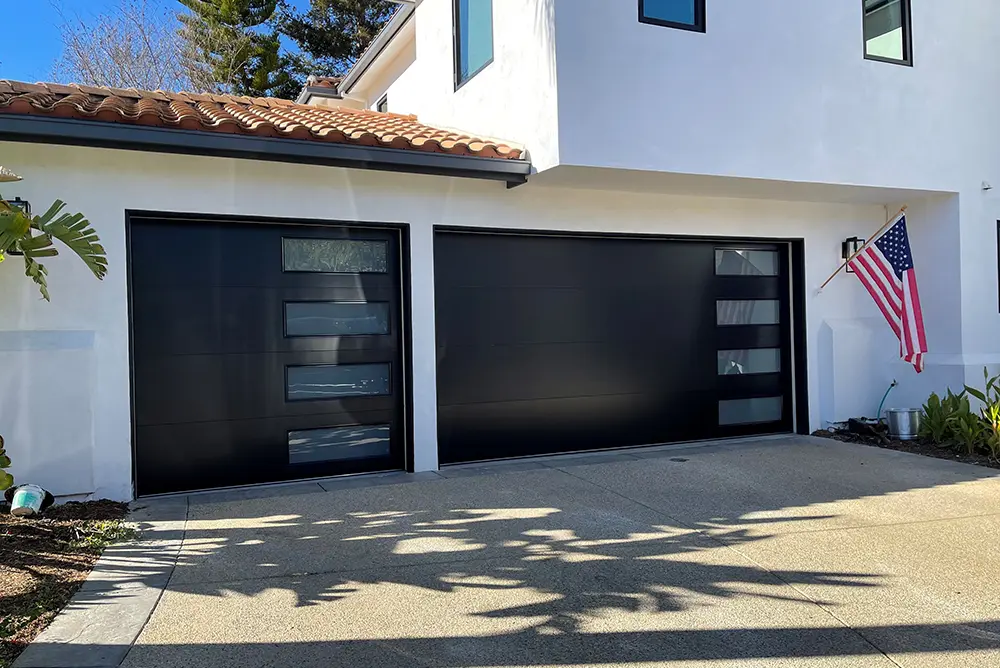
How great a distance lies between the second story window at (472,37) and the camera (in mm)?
8617

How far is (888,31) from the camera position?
30.0 feet

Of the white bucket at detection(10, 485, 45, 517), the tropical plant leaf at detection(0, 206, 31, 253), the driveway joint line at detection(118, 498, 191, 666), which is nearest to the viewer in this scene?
the driveway joint line at detection(118, 498, 191, 666)

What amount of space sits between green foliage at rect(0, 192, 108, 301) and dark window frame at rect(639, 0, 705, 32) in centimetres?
545

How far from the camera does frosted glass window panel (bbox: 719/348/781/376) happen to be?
30.3 feet

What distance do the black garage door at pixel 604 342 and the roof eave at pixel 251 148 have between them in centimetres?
88

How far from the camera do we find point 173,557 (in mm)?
4953

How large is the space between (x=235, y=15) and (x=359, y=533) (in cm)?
1950

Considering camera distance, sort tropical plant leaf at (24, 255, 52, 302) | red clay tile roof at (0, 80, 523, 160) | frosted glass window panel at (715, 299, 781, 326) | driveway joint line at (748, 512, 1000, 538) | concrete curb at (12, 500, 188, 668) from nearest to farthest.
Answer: concrete curb at (12, 500, 188, 668) < driveway joint line at (748, 512, 1000, 538) < tropical plant leaf at (24, 255, 52, 302) < red clay tile roof at (0, 80, 523, 160) < frosted glass window panel at (715, 299, 781, 326)

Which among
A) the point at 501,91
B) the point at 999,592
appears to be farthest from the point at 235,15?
the point at 999,592

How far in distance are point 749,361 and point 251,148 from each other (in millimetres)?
6308

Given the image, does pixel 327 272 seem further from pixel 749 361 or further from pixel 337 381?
pixel 749 361

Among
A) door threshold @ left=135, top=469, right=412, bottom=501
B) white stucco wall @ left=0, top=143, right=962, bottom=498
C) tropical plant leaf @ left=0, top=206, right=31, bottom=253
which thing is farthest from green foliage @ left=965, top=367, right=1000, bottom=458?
tropical plant leaf @ left=0, top=206, right=31, bottom=253

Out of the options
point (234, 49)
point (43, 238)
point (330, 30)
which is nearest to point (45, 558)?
point (43, 238)

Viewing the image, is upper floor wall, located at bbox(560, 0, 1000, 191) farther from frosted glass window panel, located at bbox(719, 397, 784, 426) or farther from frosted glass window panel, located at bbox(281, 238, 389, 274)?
frosted glass window panel, located at bbox(719, 397, 784, 426)
